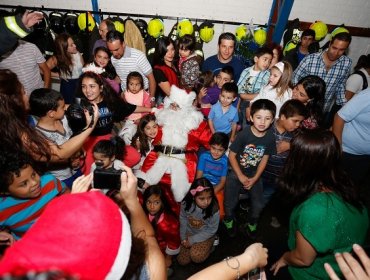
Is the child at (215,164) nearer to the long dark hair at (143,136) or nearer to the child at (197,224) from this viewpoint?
the child at (197,224)

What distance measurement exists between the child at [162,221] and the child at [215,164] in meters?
0.59

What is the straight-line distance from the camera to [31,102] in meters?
2.36

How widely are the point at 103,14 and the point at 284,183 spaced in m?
5.88

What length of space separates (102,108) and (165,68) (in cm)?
140

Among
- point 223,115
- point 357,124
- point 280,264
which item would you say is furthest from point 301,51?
point 280,264

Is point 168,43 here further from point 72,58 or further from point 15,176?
point 15,176

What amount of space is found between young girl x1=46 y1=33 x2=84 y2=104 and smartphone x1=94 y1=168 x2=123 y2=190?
2901 mm

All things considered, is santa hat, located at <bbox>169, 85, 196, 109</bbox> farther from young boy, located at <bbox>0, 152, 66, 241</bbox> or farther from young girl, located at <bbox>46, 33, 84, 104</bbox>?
young boy, located at <bbox>0, 152, 66, 241</bbox>

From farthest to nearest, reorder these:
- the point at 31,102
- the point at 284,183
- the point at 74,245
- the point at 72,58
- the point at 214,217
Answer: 1. the point at 72,58
2. the point at 214,217
3. the point at 31,102
4. the point at 284,183
5. the point at 74,245

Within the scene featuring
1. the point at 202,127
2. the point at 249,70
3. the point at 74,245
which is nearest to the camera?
the point at 74,245

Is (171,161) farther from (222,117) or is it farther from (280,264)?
(280,264)

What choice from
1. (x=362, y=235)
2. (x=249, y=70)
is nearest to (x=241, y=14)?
(x=249, y=70)

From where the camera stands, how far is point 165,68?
13.0 feet

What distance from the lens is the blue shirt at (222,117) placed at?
3.52 meters
